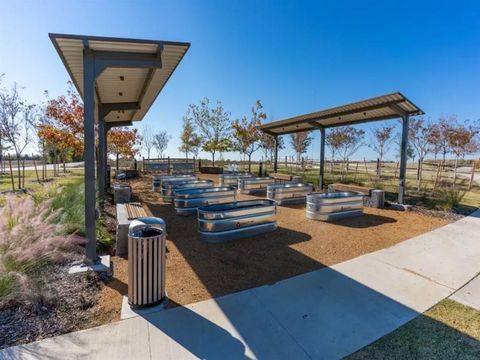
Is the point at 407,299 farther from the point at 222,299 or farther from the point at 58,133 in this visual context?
the point at 58,133

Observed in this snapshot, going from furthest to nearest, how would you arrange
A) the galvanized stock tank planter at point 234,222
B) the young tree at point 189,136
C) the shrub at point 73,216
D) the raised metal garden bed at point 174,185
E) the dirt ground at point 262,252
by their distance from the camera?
the young tree at point 189,136 < the raised metal garden bed at point 174,185 < the galvanized stock tank planter at point 234,222 < the shrub at point 73,216 < the dirt ground at point 262,252

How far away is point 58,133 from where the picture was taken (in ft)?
45.3

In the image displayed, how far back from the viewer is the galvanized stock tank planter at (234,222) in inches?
222

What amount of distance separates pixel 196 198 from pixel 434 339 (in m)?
6.56

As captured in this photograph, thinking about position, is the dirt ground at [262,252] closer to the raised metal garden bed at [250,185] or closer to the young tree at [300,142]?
the raised metal garden bed at [250,185]

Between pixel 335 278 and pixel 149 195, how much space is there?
929 centimetres

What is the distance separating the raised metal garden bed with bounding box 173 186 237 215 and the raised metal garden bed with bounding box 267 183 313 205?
5.48ft

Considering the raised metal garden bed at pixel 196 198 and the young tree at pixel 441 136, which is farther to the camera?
the young tree at pixel 441 136

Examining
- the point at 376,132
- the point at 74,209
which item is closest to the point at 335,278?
the point at 74,209

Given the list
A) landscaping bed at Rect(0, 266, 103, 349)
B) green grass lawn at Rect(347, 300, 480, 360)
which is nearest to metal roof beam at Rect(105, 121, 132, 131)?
landscaping bed at Rect(0, 266, 103, 349)

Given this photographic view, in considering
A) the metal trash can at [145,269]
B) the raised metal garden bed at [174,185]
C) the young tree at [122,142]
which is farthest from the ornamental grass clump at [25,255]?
the young tree at [122,142]

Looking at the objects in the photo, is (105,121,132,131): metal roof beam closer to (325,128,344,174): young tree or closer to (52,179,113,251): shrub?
(52,179,113,251): shrub

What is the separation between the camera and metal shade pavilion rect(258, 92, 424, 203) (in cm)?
870

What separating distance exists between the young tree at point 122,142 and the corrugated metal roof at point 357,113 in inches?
409
